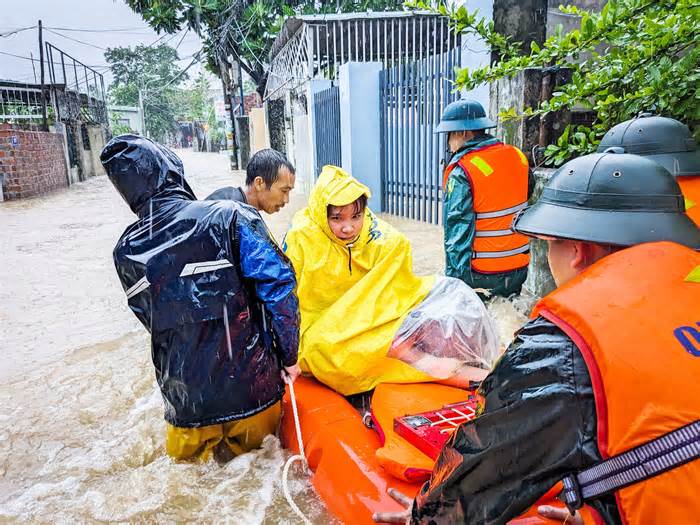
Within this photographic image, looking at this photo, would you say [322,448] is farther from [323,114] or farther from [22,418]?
[323,114]

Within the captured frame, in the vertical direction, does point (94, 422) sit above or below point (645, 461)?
below

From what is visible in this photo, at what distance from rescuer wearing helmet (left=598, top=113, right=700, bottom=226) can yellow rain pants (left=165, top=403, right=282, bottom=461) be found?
6.27 feet

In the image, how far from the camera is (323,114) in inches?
424

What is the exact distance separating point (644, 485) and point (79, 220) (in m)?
11.7

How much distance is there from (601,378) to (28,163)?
15.5 meters

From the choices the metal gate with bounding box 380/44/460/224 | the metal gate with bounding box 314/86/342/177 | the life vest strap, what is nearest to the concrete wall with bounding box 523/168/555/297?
the life vest strap

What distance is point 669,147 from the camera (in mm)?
2311

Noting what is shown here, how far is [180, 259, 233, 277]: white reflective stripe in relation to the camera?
200 cm

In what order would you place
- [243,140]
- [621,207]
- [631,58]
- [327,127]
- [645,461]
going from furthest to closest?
[243,140]
[327,127]
[631,58]
[621,207]
[645,461]

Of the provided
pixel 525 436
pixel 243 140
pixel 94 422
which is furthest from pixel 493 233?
pixel 243 140

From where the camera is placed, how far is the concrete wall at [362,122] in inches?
→ 339

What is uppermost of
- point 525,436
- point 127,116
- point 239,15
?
point 239,15

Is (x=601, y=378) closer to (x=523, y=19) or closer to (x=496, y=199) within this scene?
(x=496, y=199)

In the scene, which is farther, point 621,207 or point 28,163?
point 28,163
